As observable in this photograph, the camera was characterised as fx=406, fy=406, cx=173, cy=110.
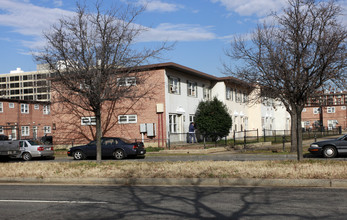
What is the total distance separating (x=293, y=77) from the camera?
587 inches

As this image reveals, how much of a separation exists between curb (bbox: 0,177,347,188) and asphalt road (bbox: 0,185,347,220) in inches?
23.9

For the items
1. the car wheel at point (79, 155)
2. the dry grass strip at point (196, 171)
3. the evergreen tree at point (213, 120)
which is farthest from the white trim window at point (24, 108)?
the dry grass strip at point (196, 171)

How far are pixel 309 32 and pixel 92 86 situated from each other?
899cm

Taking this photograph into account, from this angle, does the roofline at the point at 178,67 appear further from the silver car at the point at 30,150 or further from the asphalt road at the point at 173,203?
the asphalt road at the point at 173,203

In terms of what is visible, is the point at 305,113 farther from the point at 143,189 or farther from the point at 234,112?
the point at 143,189

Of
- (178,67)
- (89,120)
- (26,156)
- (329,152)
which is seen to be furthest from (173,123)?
(329,152)

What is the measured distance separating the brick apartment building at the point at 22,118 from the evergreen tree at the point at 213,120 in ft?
78.1

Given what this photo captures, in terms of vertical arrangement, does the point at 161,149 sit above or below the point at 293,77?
below

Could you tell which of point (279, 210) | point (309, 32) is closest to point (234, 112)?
point (309, 32)

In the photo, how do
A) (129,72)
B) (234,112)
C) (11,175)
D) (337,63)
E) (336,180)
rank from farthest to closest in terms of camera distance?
(234,112) → (129,72) → (337,63) → (11,175) → (336,180)

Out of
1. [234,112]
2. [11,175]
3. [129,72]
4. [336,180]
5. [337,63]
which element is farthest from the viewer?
[234,112]

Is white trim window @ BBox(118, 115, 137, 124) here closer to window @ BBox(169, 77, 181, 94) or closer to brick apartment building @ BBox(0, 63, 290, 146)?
brick apartment building @ BBox(0, 63, 290, 146)

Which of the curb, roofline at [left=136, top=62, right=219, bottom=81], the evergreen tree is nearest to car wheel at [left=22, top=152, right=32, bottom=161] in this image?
roofline at [left=136, top=62, right=219, bottom=81]

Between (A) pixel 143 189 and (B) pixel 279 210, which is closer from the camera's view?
(B) pixel 279 210
